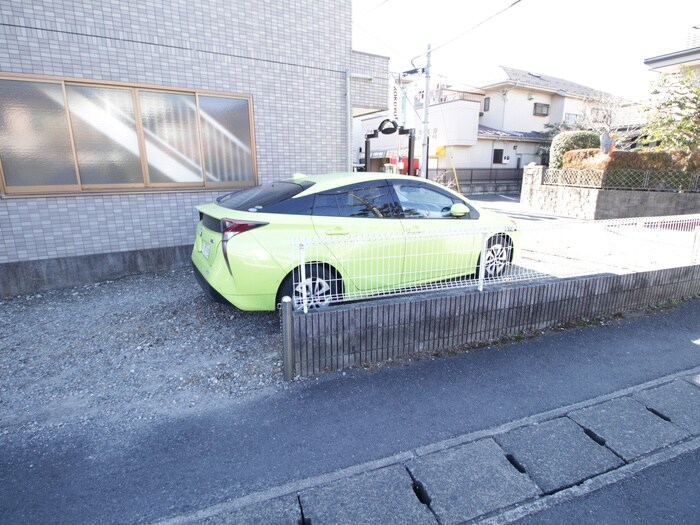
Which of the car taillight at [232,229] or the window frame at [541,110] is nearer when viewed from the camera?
the car taillight at [232,229]

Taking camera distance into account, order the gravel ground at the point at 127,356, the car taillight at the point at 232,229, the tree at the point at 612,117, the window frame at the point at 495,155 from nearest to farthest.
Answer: the gravel ground at the point at 127,356, the car taillight at the point at 232,229, the tree at the point at 612,117, the window frame at the point at 495,155

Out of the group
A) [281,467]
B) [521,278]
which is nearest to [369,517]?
[281,467]

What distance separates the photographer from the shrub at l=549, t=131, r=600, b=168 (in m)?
13.9

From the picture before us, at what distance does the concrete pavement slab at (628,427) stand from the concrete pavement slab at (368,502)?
1.39m

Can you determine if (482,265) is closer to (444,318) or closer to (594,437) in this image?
(444,318)

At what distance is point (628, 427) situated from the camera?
2592 millimetres

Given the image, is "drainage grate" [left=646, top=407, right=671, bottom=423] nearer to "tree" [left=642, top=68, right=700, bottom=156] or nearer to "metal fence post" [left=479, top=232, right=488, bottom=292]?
"metal fence post" [left=479, top=232, right=488, bottom=292]

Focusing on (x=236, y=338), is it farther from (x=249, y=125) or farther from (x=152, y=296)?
(x=249, y=125)

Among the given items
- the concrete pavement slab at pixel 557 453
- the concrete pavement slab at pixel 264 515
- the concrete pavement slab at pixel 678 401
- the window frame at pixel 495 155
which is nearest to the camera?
the concrete pavement slab at pixel 264 515

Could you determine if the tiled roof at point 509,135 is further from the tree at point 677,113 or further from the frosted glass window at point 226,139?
the frosted glass window at point 226,139

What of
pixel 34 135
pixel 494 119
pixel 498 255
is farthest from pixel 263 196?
pixel 494 119

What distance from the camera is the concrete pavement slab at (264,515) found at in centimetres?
189

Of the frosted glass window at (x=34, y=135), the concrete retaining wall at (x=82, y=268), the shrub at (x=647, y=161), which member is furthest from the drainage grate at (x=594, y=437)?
the shrub at (x=647, y=161)

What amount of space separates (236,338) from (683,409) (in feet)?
12.1
